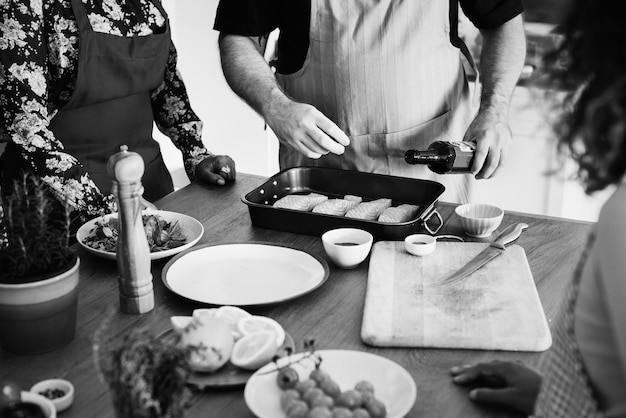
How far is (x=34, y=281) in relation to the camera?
129 centimetres

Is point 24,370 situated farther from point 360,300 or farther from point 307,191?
point 307,191

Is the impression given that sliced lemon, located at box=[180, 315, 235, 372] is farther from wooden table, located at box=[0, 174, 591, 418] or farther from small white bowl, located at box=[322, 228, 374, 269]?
small white bowl, located at box=[322, 228, 374, 269]

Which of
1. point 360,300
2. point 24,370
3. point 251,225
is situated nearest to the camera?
point 24,370

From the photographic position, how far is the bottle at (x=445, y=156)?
6.42 feet

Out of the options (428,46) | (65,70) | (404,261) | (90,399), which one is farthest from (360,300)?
(65,70)

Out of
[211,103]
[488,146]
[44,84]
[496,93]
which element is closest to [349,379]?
[488,146]

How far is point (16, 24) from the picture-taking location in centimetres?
213

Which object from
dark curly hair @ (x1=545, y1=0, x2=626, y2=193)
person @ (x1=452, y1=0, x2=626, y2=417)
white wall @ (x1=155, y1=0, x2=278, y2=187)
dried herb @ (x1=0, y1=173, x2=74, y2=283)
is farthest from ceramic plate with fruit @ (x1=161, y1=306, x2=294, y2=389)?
white wall @ (x1=155, y1=0, x2=278, y2=187)

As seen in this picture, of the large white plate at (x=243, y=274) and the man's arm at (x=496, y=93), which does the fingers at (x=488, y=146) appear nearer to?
the man's arm at (x=496, y=93)

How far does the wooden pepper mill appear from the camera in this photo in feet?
4.48

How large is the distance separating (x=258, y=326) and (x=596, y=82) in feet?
2.53

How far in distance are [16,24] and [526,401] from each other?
175 cm

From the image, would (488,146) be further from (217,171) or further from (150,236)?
(150,236)

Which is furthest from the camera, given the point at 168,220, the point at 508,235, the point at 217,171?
the point at 217,171
